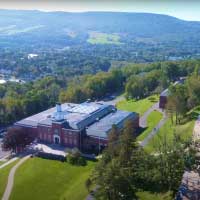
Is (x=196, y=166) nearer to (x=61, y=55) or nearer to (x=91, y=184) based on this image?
(x=91, y=184)

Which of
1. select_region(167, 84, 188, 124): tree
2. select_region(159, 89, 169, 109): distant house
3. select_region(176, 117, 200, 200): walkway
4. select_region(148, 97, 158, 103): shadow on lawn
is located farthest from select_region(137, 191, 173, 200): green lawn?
select_region(148, 97, 158, 103): shadow on lawn

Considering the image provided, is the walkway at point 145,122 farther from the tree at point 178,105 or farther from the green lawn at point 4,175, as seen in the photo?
the green lawn at point 4,175

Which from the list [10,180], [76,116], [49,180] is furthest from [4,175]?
[76,116]

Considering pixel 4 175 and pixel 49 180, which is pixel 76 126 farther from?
pixel 4 175

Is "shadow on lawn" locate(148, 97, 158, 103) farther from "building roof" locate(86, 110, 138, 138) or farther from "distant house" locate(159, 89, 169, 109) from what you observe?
"building roof" locate(86, 110, 138, 138)

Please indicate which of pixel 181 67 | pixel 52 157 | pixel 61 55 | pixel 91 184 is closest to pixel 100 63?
pixel 61 55
